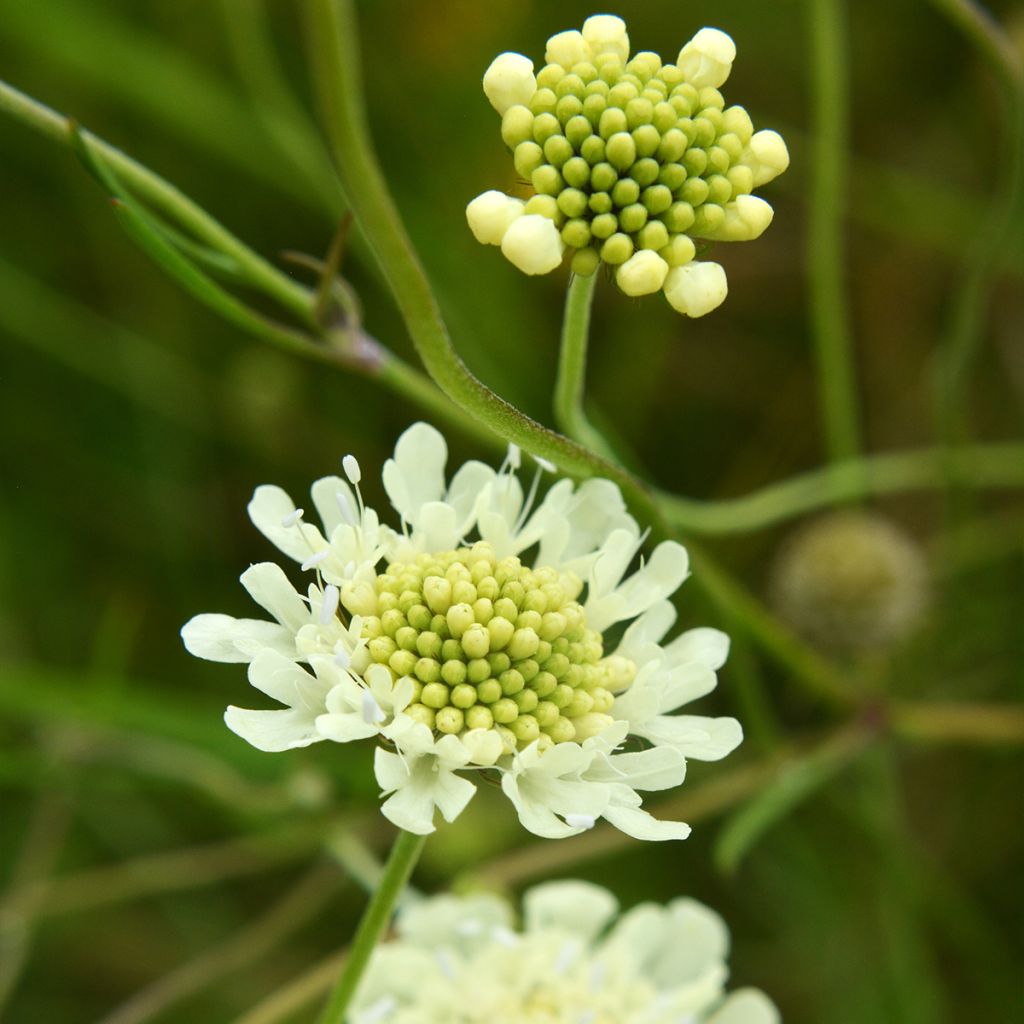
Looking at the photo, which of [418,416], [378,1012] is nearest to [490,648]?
[378,1012]

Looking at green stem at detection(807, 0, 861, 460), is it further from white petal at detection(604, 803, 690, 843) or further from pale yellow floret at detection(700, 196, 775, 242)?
white petal at detection(604, 803, 690, 843)

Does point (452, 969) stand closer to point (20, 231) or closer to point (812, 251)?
point (812, 251)

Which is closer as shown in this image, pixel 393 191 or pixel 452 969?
pixel 452 969

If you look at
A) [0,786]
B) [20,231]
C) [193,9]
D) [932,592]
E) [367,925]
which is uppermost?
[193,9]

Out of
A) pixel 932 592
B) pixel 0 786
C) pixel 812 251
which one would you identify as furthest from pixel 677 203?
pixel 0 786

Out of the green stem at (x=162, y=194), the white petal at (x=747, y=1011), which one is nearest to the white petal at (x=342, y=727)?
the green stem at (x=162, y=194)

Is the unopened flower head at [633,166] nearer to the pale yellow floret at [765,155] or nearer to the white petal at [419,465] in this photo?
the pale yellow floret at [765,155]

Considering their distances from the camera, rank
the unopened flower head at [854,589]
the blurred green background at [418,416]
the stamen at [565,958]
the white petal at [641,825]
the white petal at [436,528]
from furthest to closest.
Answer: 1. the blurred green background at [418,416]
2. the unopened flower head at [854,589]
3. the stamen at [565,958]
4. the white petal at [436,528]
5. the white petal at [641,825]
